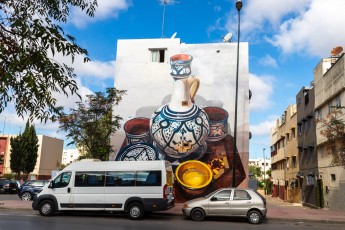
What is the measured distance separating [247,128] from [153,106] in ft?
23.5

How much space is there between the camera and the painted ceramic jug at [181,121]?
24.2 m

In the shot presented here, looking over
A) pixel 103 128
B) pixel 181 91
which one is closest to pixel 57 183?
pixel 103 128

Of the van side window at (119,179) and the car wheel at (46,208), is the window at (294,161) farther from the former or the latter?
the car wheel at (46,208)

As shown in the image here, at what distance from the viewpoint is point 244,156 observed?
23797 millimetres

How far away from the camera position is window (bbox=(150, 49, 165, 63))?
26.4 metres

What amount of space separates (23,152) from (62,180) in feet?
126

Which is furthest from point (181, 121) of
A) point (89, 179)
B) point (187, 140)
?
point (89, 179)

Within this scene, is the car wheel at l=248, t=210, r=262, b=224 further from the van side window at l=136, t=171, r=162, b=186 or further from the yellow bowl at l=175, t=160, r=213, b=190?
the yellow bowl at l=175, t=160, r=213, b=190

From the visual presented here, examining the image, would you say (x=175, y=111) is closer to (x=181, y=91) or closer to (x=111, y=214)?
(x=181, y=91)

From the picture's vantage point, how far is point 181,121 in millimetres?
24422

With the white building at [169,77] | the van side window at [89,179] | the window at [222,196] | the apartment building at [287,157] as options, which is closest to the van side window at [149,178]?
the van side window at [89,179]

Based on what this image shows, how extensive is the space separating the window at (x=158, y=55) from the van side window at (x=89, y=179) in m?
12.9

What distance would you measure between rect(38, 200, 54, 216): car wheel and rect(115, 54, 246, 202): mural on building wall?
32.1 feet

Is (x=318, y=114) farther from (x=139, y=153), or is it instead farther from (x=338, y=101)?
(x=139, y=153)
